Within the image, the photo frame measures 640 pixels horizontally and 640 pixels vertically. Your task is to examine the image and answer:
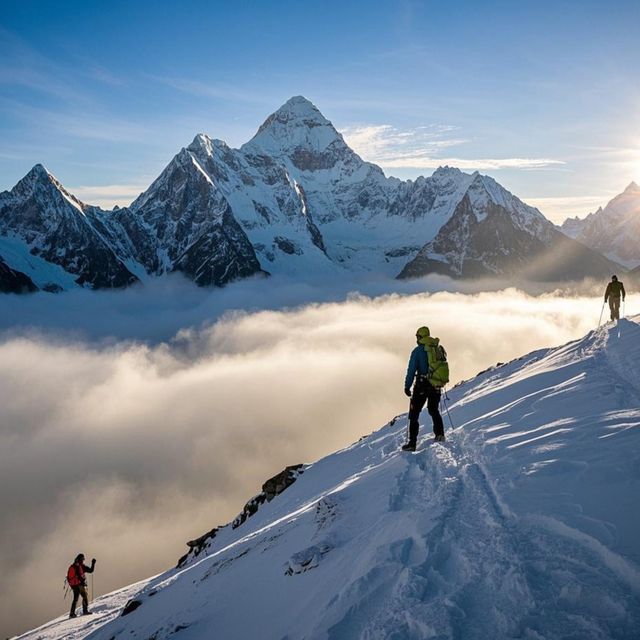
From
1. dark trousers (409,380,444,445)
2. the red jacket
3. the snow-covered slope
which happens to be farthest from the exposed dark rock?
dark trousers (409,380,444,445)

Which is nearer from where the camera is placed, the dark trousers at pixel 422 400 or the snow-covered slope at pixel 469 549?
the snow-covered slope at pixel 469 549

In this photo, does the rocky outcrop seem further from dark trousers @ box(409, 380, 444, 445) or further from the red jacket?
dark trousers @ box(409, 380, 444, 445)

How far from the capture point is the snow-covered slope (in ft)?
18.0

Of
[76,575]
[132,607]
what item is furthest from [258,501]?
[132,607]

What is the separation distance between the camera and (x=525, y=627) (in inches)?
202

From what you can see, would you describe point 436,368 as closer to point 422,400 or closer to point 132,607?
point 422,400

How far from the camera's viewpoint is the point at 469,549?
6.88 meters

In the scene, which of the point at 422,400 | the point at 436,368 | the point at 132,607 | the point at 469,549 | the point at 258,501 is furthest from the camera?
the point at 258,501

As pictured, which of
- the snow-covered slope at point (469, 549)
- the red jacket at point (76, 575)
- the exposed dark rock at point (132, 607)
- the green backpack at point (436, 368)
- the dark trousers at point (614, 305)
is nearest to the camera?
the snow-covered slope at point (469, 549)

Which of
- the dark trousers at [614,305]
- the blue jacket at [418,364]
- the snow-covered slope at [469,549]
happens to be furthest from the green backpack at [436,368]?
the dark trousers at [614,305]

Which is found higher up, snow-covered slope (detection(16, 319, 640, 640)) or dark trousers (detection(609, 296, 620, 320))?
dark trousers (detection(609, 296, 620, 320))

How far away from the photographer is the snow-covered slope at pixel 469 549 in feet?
18.0

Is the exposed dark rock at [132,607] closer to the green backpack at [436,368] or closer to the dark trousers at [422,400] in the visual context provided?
the dark trousers at [422,400]

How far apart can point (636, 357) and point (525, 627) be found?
50.2 ft
